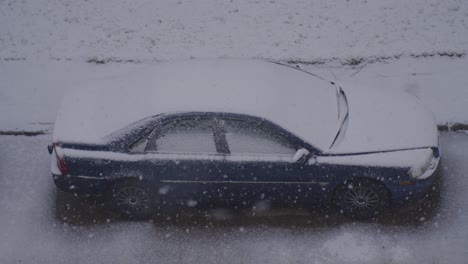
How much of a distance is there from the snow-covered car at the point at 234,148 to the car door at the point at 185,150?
1 cm

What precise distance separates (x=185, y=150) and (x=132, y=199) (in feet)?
3.24

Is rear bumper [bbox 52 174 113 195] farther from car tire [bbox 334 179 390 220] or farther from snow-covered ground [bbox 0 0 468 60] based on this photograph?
snow-covered ground [bbox 0 0 468 60]

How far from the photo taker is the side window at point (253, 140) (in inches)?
225

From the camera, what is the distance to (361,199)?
6055 millimetres

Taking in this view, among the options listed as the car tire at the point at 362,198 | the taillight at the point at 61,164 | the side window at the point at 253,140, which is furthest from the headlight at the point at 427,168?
the taillight at the point at 61,164

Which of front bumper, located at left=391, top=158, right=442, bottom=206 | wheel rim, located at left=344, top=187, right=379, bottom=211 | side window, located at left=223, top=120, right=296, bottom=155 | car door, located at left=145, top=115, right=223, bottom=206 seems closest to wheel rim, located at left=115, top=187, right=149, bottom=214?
car door, located at left=145, top=115, right=223, bottom=206

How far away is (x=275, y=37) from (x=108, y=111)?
4119 mm

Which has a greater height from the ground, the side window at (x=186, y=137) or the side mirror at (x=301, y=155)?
the side mirror at (x=301, y=155)

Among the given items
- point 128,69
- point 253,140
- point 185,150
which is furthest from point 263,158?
point 128,69

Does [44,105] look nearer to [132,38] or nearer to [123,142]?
[132,38]

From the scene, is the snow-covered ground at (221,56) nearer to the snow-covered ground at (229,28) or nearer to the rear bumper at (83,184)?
the snow-covered ground at (229,28)

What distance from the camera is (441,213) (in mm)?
6328

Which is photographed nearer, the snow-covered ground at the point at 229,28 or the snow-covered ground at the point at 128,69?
the snow-covered ground at the point at 128,69

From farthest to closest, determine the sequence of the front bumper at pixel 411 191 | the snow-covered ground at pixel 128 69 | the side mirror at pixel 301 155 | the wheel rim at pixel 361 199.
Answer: the snow-covered ground at pixel 128 69 → the wheel rim at pixel 361 199 → the front bumper at pixel 411 191 → the side mirror at pixel 301 155
